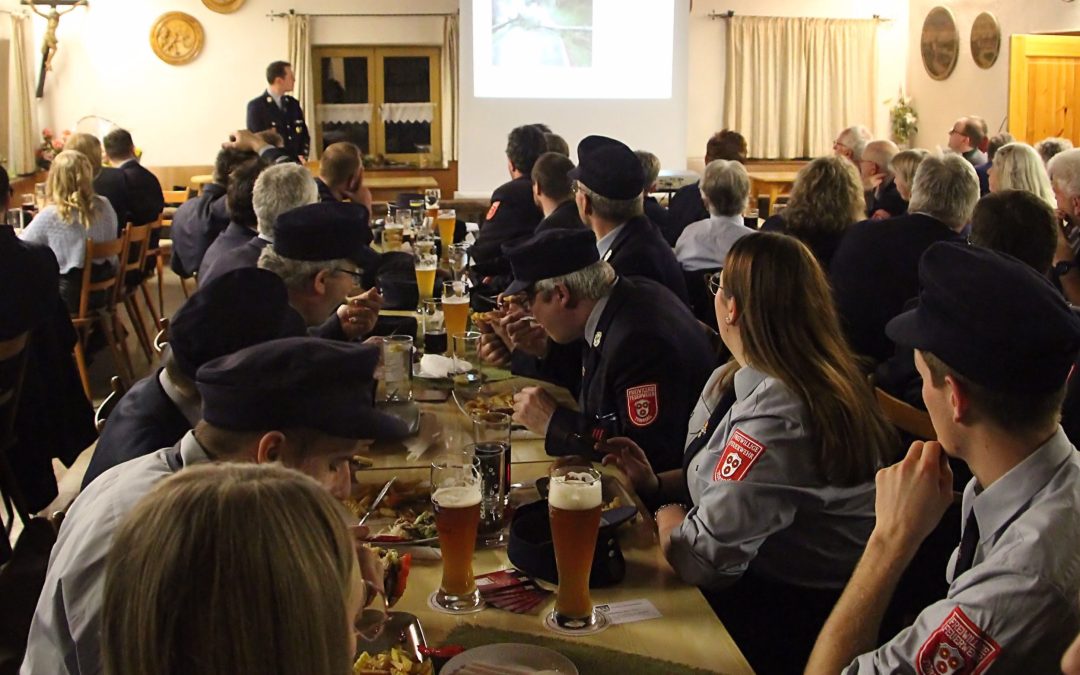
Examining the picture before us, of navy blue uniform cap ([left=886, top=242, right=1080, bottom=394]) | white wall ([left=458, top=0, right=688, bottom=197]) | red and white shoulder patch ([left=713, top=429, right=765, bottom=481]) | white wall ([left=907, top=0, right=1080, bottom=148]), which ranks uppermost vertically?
white wall ([left=907, top=0, right=1080, bottom=148])

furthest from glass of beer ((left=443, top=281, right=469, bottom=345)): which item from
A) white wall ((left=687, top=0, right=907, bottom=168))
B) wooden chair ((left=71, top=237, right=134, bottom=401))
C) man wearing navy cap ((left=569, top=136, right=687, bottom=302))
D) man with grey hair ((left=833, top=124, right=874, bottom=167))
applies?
white wall ((left=687, top=0, right=907, bottom=168))

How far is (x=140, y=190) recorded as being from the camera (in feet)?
24.3

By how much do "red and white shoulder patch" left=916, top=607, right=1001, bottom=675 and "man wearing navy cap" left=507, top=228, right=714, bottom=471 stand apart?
1255mm

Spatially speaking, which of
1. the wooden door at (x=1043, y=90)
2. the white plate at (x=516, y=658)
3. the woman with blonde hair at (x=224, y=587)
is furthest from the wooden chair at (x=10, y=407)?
the wooden door at (x=1043, y=90)

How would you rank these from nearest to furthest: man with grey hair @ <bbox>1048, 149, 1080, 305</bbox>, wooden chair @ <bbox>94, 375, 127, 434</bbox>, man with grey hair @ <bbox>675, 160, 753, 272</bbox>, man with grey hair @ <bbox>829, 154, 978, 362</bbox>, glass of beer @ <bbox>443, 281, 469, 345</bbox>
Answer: wooden chair @ <bbox>94, 375, 127, 434</bbox>
glass of beer @ <bbox>443, 281, 469, 345</bbox>
man with grey hair @ <bbox>829, 154, 978, 362</bbox>
man with grey hair @ <bbox>1048, 149, 1080, 305</bbox>
man with grey hair @ <bbox>675, 160, 753, 272</bbox>

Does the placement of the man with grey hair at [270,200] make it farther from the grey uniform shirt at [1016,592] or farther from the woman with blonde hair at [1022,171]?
the woman with blonde hair at [1022,171]

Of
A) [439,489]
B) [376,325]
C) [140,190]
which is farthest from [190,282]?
[439,489]

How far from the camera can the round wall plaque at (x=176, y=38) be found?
12031 mm

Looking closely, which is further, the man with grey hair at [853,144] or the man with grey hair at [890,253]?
the man with grey hair at [853,144]

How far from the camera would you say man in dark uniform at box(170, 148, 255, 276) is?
613 centimetres

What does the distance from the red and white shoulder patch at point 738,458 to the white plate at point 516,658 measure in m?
0.68

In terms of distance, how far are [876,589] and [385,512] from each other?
3.13ft

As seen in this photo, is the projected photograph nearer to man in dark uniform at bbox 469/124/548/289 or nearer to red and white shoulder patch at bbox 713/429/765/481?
man in dark uniform at bbox 469/124/548/289

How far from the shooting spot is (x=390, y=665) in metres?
1.57
